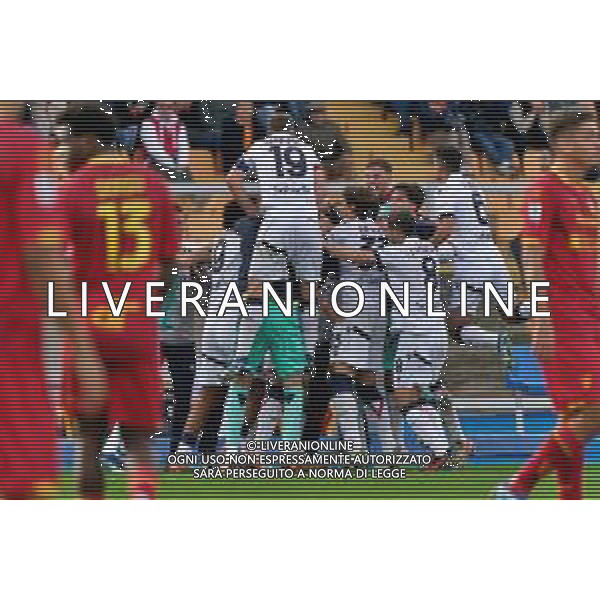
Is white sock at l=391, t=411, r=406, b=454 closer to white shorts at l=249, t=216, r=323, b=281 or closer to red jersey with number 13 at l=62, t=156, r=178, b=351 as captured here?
white shorts at l=249, t=216, r=323, b=281

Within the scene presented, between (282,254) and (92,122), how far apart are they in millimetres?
1687

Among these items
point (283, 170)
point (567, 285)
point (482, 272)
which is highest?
point (283, 170)

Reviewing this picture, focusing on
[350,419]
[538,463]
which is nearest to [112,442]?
[350,419]

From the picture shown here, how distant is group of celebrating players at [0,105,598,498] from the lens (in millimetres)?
17172

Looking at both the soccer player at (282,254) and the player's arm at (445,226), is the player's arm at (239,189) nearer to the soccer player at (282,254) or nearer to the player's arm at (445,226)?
the soccer player at (282,254)

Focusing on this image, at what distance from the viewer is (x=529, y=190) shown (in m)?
17.2

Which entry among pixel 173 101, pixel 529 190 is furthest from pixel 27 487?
pixel 529 190

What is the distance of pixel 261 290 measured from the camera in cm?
1720

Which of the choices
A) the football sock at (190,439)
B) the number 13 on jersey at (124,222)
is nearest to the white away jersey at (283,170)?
the number 13 on jersey at (124,222)

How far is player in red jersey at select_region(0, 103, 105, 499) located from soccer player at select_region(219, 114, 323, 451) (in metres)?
1.16

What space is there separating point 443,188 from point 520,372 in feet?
4.77

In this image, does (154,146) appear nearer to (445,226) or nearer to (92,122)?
(92,122)

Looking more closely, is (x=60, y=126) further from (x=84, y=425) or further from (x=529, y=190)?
(x=529, y=190)

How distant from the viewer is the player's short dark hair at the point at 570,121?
56.4ft
